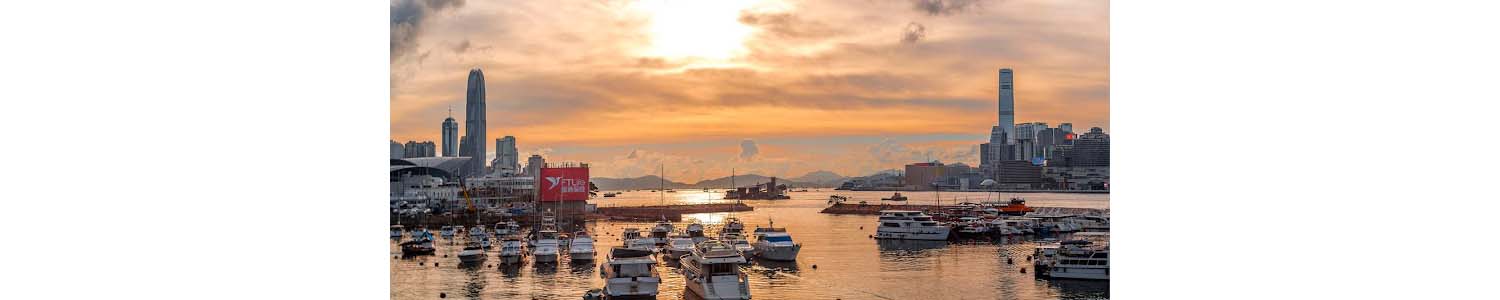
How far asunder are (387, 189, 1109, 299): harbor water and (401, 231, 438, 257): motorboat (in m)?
0.13

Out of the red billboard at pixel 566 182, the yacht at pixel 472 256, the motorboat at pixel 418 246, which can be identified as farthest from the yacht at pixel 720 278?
the motorboat at pixel 418 246

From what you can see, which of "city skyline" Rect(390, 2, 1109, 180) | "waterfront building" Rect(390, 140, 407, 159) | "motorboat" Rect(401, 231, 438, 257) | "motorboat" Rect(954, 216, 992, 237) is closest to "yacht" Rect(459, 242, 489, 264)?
"motorboat" Rect(401, 231, 438, 257)

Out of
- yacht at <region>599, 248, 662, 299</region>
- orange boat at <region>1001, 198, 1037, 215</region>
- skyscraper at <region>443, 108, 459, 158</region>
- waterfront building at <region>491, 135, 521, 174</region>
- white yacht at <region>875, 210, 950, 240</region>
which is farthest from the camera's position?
white yacht at <region>875, 210, 950, 240</region>

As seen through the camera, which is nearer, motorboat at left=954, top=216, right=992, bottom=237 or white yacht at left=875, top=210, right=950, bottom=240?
white yacht at left=875, top=210, right=950, bottom=240

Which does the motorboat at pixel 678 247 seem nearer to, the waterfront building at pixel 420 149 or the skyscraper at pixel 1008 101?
the waterfront building at pixel 420 149

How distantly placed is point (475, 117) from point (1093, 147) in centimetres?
567

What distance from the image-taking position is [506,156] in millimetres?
10719

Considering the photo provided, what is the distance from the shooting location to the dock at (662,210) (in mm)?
15275

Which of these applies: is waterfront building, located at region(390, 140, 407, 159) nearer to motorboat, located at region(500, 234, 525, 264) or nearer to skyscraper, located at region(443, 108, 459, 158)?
skyscraper, located at region(443, 108, 459, 158)

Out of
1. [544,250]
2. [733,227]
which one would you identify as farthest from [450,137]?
[733,227]

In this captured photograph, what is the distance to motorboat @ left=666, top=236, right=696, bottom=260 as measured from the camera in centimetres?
1389

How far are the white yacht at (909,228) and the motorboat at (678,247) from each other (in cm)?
504
